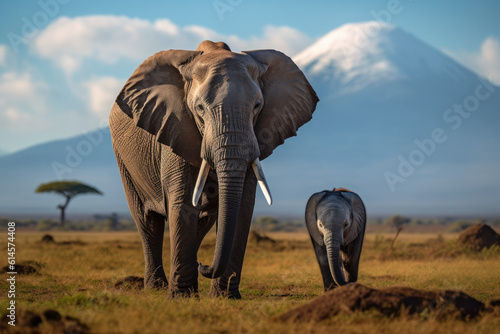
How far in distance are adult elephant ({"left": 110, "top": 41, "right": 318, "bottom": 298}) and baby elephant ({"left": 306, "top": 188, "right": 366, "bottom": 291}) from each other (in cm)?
163

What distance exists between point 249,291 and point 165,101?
4.63 metres

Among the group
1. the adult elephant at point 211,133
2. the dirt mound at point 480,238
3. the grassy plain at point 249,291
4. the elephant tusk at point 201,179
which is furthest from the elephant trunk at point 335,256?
the dirt mound at point 480,238

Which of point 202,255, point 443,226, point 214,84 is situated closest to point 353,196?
point 214,84

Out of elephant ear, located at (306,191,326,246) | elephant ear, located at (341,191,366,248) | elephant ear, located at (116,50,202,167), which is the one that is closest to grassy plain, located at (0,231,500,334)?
elephant ear, located at (306,191,326,246)

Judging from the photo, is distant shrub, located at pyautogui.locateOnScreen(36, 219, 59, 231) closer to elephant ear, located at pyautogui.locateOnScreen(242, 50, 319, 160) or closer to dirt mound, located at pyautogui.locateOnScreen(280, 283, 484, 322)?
elephant ear, located at pyautogui.locateOnScreen(242, 50, 319, 160)

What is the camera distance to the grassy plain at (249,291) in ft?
22.7

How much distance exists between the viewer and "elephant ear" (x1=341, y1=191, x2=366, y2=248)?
1186cm

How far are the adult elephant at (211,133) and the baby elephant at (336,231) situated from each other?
1.63m

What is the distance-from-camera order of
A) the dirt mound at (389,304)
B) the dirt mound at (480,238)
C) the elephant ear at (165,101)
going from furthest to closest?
the dirt mound at (480,238), the elephant ear at (165,101), the dirt mound at (389,304)

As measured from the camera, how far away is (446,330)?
6828 millimetres

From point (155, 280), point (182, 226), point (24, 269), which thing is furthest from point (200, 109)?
point (24, 269)

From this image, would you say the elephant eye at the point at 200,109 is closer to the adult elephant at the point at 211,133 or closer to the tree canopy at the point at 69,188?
the adult elephant at the point at 211,133

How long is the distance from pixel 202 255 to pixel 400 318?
674 inches

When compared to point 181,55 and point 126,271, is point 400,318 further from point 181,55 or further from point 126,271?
point 126,271
